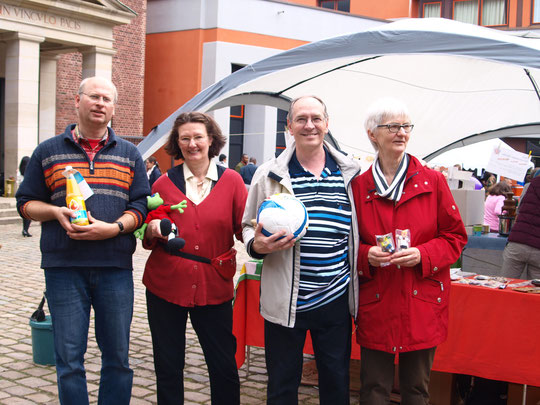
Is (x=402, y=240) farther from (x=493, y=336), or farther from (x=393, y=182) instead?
(x=493, y=336)

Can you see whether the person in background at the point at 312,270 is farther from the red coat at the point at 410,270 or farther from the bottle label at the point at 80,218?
the bottle label at the point at 80,218

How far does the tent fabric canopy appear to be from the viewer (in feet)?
→ 15.5

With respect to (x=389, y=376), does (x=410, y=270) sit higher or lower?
higher

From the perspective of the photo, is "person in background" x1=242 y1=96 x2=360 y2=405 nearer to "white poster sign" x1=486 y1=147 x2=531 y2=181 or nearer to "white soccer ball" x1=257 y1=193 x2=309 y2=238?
"white soccer ball" x1=257 y1=193 x2=309 y2=238

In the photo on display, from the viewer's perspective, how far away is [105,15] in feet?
60.7

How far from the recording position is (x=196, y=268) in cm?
335

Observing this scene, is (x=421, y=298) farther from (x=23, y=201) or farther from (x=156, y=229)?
(x=23, y=201)

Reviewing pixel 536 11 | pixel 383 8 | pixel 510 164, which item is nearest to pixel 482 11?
pixel 536 11

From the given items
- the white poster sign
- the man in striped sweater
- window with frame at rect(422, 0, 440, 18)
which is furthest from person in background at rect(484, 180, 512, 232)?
window with frame at rect(422, 0, 440, 18)

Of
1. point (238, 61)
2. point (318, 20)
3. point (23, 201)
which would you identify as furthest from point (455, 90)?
point (318, 20)

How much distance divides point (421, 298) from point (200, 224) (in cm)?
127

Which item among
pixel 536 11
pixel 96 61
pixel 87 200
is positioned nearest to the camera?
pixel 87 200

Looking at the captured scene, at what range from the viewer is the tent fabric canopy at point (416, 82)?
15.5 ft

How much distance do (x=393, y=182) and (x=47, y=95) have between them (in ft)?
62.5
